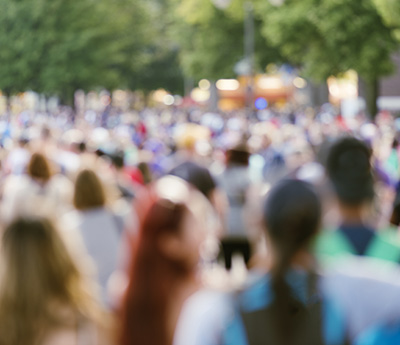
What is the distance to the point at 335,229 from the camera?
15.7 feet

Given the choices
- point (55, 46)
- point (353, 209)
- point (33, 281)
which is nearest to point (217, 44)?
point (55, 46)

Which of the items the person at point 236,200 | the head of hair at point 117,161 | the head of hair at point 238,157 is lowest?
the head of hair at point 117,161

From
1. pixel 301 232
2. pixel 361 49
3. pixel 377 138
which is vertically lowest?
pixel 361 49

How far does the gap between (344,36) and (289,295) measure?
1529 inches

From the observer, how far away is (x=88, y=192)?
6.57 meters

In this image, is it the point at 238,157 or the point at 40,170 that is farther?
the point at 238,157

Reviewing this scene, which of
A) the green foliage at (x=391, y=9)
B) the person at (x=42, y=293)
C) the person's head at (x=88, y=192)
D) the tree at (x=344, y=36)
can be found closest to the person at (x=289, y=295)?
the person at (x=42, y=293)

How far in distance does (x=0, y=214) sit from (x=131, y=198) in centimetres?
123

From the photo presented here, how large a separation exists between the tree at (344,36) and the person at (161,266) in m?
38.0

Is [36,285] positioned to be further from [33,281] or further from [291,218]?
Answer: [291,218]

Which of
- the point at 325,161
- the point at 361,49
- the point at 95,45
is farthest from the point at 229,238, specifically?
the point at 95,45

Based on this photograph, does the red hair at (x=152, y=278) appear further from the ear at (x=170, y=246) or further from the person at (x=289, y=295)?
the person at (x=289, y=295)

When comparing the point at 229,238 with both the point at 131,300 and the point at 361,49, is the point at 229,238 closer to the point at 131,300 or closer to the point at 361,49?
the point at 131,300

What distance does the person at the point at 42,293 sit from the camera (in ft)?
11.1
